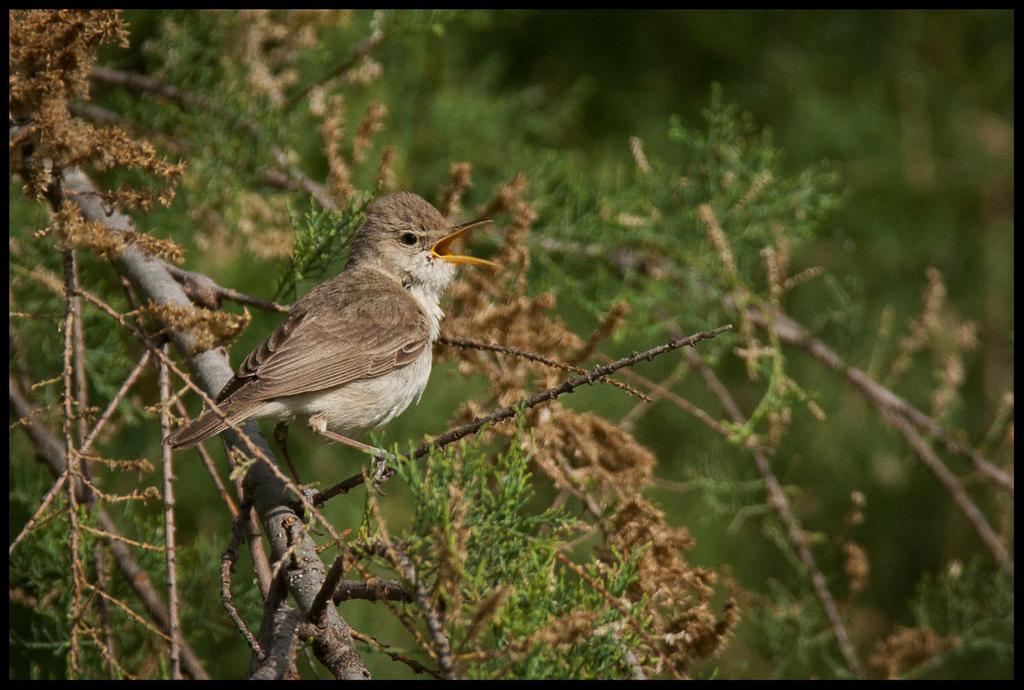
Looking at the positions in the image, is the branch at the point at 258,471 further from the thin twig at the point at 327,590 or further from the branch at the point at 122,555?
the branch at the point at 122,555

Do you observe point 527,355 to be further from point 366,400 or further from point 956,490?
point 956,490

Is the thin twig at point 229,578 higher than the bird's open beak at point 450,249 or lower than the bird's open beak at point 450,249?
lower

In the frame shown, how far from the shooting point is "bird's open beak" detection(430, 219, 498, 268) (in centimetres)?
427

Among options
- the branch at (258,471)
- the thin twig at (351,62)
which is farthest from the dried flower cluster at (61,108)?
the thin twig at (351,62)

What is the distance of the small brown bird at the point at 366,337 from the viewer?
12.7ft

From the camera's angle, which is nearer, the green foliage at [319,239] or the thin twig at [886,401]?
the green foliage at [319,239]

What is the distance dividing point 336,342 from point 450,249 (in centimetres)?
A: 86

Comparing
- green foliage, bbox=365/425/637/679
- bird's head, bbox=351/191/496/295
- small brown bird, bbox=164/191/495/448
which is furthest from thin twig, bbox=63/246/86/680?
bird's head, bbox=351/191/496/295

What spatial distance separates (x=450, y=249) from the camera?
4.81 meters

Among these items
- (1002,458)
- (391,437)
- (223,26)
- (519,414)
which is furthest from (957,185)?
(519,414)

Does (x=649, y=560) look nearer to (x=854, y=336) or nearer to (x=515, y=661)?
(x=515, y=661)
